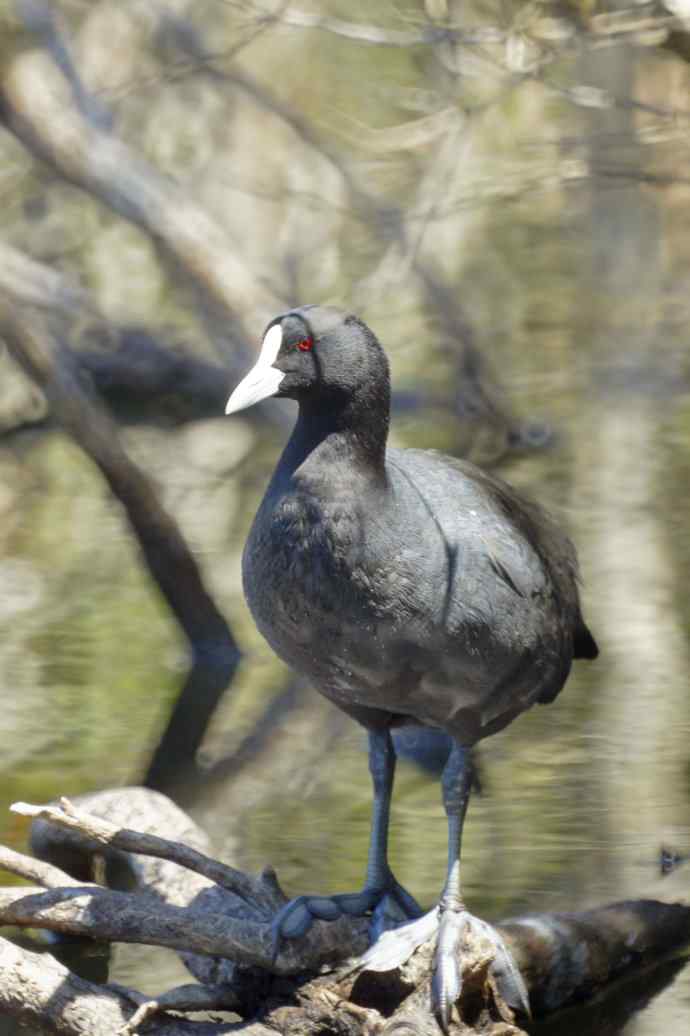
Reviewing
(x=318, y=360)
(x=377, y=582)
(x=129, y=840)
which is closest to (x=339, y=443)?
(x=318, y=360)

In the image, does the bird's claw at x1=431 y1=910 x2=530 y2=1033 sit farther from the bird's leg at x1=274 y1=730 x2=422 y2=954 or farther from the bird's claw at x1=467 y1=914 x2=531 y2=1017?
the bird's leg at x1=274 y1=730 x2=422 y2=954

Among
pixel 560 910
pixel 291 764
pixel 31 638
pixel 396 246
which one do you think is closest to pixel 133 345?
pixel 396 246

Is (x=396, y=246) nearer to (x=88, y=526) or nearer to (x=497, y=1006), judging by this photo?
(x=88, y=526)

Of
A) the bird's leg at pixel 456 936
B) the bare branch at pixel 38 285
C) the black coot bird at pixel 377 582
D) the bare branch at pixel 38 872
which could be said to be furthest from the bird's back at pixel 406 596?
the bare branch at pixel 38 285

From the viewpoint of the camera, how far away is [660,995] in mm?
4258

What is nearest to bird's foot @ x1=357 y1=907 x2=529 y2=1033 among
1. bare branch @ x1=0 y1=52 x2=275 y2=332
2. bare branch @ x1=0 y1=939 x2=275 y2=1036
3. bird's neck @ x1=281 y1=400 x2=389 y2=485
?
bare branch @ x1=0 y1=939 x2=275 y2=1036

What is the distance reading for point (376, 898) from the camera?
167 inches

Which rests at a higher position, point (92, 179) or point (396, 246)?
point (92, 179)

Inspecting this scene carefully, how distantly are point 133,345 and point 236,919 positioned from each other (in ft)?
26.2

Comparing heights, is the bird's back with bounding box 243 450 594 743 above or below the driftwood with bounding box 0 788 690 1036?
above

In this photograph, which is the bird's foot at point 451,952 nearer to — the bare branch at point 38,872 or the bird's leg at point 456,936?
the bird's leg at point 456,936

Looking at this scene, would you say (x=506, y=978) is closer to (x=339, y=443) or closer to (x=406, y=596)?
(x=406, y=596)

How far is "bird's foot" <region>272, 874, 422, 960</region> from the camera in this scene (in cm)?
398

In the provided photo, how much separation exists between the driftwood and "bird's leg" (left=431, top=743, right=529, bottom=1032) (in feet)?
0.11
